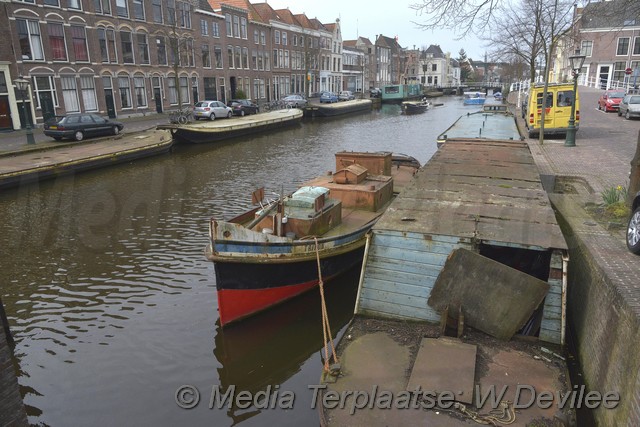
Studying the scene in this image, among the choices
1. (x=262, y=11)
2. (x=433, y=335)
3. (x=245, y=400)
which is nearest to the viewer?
(x=433, y=335)

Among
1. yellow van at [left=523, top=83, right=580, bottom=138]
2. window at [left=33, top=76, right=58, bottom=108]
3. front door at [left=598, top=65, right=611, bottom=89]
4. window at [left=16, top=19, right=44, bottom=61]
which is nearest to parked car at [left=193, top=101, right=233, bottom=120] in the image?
window at [left=33, top=76, right=58, bottom=108]

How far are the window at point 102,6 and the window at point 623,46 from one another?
55.2 meters

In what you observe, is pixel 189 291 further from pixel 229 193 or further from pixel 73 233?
pixel 229 193

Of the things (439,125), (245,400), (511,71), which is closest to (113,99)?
(439,125)

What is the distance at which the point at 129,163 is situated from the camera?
909 inches

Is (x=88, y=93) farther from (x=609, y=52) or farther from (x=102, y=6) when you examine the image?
(x=609, y=52)

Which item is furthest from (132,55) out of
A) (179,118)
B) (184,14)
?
(179,118)

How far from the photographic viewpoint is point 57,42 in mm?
30750

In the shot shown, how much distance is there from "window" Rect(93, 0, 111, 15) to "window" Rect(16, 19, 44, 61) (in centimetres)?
519

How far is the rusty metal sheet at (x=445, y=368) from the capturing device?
5070 millimetres

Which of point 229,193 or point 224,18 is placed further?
point 224,18

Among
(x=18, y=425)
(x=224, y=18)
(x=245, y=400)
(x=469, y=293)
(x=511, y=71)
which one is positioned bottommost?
(x=245, y=400)

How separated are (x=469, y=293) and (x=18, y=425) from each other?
5.67 m

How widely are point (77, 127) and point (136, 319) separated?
19.8 metres
